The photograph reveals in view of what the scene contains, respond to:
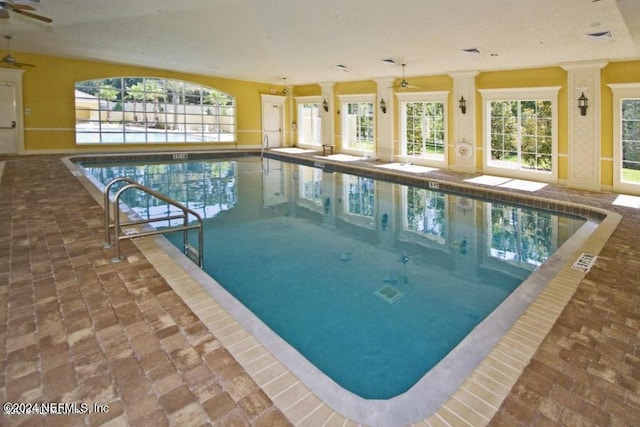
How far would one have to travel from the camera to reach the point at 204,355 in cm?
218

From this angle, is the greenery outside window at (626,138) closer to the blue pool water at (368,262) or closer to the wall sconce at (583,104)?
the wall sconce at (583,104)

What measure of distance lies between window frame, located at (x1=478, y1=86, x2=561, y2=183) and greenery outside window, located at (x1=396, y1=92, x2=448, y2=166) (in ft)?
3.87

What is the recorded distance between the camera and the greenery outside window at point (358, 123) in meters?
13.4

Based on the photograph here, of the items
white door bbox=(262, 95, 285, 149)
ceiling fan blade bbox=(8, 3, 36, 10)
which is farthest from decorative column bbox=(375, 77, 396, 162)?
ceiling fan blade bbox=(8, 3, 36, 10)

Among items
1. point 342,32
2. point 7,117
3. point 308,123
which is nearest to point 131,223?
point 342,32

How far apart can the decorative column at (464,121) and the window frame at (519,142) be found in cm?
26

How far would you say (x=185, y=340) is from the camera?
232 centimetres

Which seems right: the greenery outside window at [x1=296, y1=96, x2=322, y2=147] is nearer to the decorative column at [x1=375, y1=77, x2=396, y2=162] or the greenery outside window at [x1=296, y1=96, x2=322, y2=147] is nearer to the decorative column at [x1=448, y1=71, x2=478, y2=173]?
the decorative column at [x1=375, y1=77, x2=396, y2=162]

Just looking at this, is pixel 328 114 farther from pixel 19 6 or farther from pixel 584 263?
pixel 584 263

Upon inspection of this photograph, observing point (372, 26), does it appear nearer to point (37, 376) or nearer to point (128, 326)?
point (128, 326)

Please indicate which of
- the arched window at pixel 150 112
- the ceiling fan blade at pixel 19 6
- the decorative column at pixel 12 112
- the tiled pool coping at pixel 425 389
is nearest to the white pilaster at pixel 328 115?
the arched window at pixel 150 112

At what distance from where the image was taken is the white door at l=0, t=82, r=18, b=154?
1076 centimetres

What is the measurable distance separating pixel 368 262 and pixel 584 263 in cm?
226

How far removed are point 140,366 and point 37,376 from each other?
0.50m
